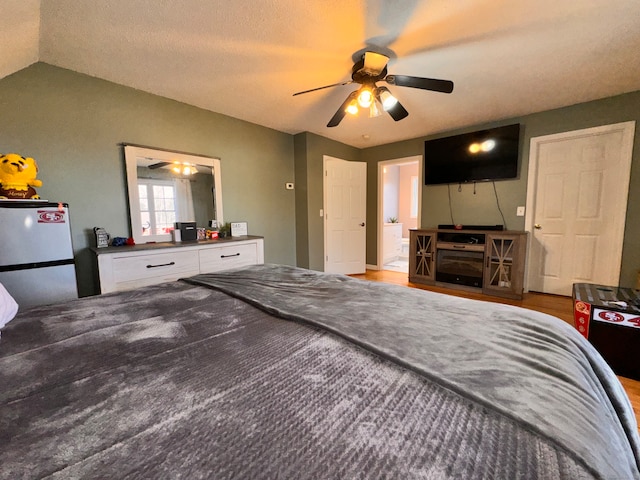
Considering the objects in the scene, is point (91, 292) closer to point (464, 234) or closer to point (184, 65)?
point (184, 65)

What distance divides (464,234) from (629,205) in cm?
165

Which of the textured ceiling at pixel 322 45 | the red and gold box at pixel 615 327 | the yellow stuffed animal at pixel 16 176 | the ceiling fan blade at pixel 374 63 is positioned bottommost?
the red and gold box at pixel 615 327

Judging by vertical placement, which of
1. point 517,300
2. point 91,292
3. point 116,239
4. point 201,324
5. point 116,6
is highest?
point 116,6

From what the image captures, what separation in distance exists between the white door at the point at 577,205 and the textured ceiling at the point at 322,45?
54 cm

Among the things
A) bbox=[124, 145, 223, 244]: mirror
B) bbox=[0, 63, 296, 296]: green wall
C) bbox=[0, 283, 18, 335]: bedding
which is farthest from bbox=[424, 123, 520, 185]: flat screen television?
bbox=[0, 283, 18, 335]: bedding

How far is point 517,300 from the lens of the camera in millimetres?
3305

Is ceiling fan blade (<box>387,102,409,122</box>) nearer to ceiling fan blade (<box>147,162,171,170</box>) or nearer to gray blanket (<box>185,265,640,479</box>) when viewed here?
gray blanket (<box>185,265,640,479</box>)

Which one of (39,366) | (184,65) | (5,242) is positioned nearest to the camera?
(39,366)

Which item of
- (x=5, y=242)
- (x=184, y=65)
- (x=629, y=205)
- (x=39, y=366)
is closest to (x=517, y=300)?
(x=629, y=205)

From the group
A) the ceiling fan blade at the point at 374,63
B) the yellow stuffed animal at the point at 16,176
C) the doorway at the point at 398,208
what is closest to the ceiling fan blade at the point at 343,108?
the ceiling fan blade at the point at 374,63

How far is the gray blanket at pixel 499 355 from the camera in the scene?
52 centimetres

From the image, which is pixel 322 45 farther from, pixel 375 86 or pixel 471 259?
pixel 471 259

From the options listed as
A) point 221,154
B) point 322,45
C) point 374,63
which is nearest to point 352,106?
point 374,63

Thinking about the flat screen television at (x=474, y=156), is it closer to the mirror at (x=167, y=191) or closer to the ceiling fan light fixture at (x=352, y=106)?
the ceiling fan light fixture at (x=352, y=106)
